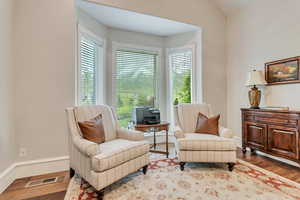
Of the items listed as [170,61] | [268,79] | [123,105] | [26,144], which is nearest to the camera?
[26,144]

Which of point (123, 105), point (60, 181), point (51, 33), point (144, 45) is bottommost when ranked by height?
point (60, 181)

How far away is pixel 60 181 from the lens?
2.21 m

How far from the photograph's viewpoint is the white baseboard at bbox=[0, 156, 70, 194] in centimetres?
212

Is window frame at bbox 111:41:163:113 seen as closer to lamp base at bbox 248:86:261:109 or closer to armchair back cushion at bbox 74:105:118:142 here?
armchair back cushion at bbox 74:105:118:142

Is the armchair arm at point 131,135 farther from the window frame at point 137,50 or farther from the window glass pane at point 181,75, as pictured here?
the window glass pane at point 181,75

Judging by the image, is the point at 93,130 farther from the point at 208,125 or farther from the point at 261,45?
the point at 261,45

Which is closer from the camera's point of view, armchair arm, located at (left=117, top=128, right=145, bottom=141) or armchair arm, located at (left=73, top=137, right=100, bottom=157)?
armchair arm, located at (left=73, top=137, right=100, bottom=157)

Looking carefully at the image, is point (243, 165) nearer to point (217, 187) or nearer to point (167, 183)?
Result: point (217, 187)

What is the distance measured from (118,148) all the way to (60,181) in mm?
941

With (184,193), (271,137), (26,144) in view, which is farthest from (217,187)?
(26,144)

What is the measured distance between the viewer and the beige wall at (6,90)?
2004mm

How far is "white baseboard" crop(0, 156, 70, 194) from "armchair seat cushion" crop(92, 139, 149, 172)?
809 millimetres

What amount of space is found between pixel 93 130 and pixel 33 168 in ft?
3.41

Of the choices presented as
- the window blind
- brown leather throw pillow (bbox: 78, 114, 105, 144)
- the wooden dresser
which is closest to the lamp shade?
the wooden dresser
